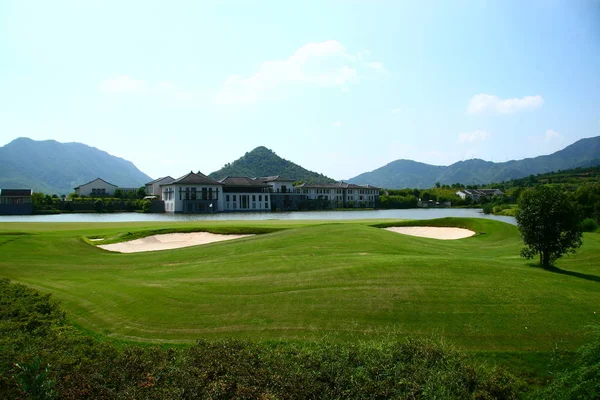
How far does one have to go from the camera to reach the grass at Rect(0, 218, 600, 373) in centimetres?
837

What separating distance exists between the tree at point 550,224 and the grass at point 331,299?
75 centimetres

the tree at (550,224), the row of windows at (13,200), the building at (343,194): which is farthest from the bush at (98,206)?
the tree at (550,224)

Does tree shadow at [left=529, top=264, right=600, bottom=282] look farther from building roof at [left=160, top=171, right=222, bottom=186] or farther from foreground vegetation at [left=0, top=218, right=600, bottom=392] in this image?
building roof at [left=160, top=171, right=222, bottom=186]

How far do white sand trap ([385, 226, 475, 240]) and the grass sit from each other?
46.4 ft

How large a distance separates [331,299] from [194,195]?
9063 cm

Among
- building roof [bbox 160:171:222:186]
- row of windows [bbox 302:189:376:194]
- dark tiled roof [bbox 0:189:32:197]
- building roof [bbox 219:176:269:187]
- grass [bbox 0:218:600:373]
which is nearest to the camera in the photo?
grass [bbox 0:218:600:373]

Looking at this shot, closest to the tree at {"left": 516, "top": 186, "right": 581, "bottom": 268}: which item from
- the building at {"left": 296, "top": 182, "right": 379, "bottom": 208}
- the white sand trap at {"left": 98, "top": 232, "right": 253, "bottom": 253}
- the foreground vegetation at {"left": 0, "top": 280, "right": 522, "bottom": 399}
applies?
the foreground vegetation at {"left": 0, "top": 280, "right": 522, "bottom": 399}

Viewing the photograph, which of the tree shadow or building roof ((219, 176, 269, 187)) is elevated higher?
building roof ((219, 176, 269, 187))

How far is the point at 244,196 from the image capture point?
104m

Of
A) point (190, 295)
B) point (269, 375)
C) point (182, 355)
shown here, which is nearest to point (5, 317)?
point (190, 295)

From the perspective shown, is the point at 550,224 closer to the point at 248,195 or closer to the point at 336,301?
the point at 336,301

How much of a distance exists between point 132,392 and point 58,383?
3.54ft

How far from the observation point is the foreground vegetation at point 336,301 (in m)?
8.18

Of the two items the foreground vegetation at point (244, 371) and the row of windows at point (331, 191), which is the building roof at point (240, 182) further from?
the foreground vegetation at point (244, 371)
